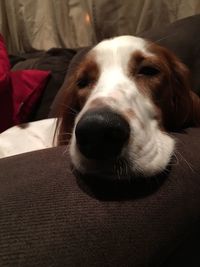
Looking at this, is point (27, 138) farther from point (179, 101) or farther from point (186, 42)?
point (186, 42)

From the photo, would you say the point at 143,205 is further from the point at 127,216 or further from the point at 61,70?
the point at 61,70

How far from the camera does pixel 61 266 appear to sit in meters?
0.58

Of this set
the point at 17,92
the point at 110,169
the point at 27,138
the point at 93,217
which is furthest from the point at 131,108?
the point at 17,92

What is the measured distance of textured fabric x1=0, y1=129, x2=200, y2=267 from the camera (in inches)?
23.6

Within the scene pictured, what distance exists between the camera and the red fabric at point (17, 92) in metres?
1.93

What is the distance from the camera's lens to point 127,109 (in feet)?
2.81

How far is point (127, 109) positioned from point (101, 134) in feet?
0.63

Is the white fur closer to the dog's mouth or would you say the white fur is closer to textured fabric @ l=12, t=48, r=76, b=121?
the dog's mouth

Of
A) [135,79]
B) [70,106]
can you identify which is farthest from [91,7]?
[135,79]

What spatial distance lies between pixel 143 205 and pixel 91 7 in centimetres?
204

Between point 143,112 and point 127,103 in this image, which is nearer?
point 127,103

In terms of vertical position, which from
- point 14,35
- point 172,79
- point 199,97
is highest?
point 172,79

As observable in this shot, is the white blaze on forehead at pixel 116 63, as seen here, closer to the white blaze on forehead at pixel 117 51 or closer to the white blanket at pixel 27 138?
the white blaze on forehead at pixel 117 51

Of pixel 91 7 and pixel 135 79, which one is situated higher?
pixel 135 79
